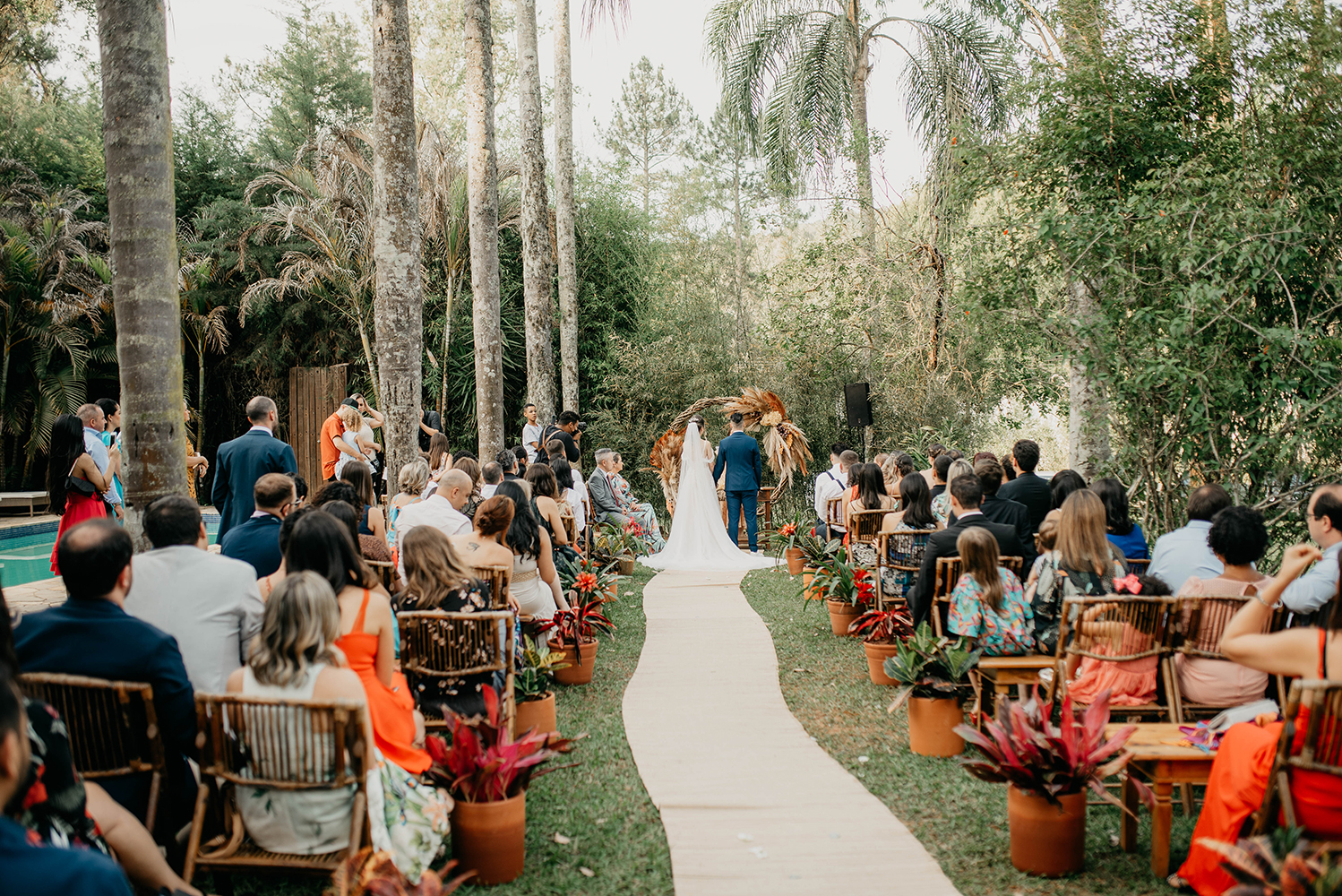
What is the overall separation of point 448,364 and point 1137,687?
13780 millimetres

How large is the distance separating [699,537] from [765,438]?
2422mm

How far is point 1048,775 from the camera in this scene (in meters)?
3.27

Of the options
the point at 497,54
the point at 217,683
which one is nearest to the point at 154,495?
the point at 217,683

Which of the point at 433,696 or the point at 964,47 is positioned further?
the point at 964,47

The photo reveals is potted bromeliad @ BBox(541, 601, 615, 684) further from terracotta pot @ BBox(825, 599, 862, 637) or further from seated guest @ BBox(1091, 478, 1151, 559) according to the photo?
seated guest @ BBox(1091, 478, 1151, 559)

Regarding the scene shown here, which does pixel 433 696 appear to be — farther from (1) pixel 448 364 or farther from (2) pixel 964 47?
(2) pixel 964 47

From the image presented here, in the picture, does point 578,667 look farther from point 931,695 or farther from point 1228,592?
point 1228,592

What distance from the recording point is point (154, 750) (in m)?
2.64

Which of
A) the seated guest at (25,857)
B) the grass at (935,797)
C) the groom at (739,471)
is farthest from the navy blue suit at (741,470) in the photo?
the seated guest at (25,857)

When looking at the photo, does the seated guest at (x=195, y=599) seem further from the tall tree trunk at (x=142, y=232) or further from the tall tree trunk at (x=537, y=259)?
the tall tree trunk at (x=537, y=259)

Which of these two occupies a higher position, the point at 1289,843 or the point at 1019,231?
the point at 1019,231

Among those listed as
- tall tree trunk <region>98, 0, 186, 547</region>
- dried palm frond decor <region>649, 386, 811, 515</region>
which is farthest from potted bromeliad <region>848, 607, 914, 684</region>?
dried palm frond decor <region>649, 386, 811, 515</region>

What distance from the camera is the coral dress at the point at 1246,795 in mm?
2490

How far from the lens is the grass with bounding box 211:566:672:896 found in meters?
3.31
